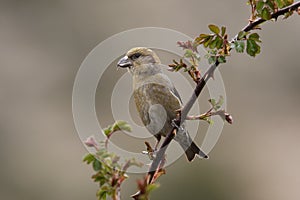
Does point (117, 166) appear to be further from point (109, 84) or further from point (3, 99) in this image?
point (3, 99)

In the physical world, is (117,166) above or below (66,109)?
below

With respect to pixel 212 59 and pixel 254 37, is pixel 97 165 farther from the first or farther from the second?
pixel 254 37

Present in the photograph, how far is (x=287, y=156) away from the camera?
460 inches

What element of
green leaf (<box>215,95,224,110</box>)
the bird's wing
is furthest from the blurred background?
green leaf (<box>215,95,224,110</box>)

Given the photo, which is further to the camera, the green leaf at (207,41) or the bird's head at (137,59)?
the bird's head at (137,59)

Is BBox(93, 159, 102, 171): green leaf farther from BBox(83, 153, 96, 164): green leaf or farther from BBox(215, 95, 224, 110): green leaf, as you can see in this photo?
BBox(215, 95, 224, 110): green leaf

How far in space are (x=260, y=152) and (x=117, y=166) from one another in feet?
33.9

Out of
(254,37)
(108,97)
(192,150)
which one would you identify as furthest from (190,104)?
(108,97)

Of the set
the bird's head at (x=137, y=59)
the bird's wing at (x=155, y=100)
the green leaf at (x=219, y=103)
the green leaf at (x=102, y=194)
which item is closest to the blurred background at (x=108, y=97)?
the bird's wing at (x=155, y=100)

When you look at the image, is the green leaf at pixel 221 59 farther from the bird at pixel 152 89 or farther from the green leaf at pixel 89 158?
the bird at pixel 152 89

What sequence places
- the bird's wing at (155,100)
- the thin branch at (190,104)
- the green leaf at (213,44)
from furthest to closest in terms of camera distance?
the bird's wing at (155,100), the green leaf at (213,44), the thin branch at (190,104)

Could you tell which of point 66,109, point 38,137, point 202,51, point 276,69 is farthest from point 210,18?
point 202,51

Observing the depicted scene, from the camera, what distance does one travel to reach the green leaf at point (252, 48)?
1557 mm

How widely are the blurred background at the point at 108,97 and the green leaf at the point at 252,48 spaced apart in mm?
7649
